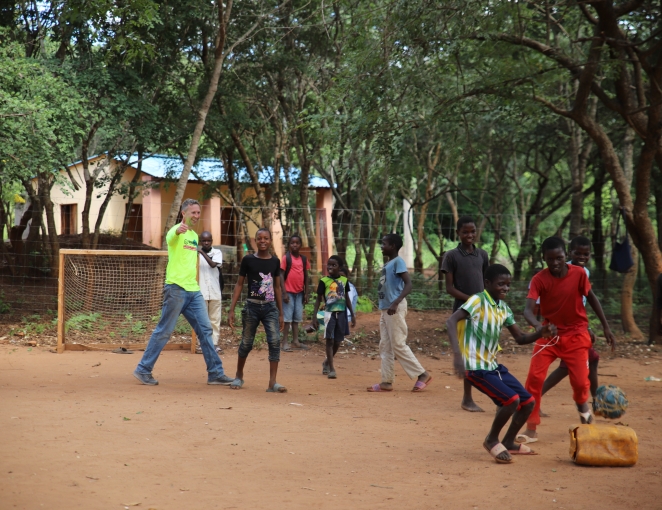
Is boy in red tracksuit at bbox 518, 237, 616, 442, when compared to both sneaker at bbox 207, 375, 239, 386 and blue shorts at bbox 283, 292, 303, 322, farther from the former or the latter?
blue shorts at bbox 283, 292, 303, 322

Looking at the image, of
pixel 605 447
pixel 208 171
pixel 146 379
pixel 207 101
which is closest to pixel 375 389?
pixel 146 379

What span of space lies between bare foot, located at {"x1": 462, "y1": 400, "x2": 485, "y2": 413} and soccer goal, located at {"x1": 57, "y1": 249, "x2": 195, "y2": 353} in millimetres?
4844

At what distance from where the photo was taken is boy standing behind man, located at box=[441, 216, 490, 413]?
7.18 metres

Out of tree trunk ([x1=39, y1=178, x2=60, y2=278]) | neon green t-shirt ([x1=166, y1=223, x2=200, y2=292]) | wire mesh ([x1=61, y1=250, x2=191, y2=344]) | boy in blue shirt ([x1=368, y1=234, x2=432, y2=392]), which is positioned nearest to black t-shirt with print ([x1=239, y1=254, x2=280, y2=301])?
neon green t-shirt ([x1=166, y1=223, x2=200, y2=292])

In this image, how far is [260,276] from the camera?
304 inches

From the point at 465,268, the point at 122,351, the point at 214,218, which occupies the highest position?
the point at 214,218

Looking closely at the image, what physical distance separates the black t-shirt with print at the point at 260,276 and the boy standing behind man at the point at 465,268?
1875 millimetres

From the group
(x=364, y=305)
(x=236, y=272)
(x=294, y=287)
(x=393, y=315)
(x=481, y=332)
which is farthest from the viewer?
(x=236, y=272)

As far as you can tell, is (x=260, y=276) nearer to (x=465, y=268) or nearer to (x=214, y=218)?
(x=465, y=268)

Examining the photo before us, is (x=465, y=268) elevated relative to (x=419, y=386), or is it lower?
elevated

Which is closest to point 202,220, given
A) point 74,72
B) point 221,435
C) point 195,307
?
point 74,72

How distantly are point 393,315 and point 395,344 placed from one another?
33cm

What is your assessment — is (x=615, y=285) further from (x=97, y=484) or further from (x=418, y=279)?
(x=97, y=484)

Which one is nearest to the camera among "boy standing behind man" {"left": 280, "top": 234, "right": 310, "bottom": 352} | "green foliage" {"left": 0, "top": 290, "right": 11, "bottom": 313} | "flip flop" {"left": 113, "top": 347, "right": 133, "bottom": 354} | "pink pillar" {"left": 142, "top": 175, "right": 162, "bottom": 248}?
"flip flop" {"left": 113, "top": 347, "right": 133, "bottom": 354}
